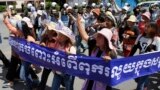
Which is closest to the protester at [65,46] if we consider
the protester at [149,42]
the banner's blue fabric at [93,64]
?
the banner's blue fabric at [93,64]

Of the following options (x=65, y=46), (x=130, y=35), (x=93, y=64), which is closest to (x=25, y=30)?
(x=65, y=46)

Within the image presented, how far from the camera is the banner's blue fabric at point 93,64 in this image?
4.70 meters

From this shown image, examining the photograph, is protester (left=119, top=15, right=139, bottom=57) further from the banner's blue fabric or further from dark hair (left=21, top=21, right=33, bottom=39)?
dark hair (left=21, top=21, right=33, bottom=39)

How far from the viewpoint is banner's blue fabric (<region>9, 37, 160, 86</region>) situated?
4.70 meters

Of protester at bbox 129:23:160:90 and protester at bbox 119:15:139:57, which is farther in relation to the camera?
protester at bbox 119:15:139:57

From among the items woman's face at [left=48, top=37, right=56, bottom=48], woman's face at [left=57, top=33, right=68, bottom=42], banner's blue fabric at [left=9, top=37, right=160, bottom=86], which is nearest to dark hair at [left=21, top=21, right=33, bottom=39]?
banner's blue fabric at [left=9, top=37, right=160, bottom=86]

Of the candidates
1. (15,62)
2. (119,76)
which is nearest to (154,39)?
(119,76)

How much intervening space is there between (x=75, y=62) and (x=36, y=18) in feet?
26.6

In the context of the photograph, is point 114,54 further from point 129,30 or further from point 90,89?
point 129,30

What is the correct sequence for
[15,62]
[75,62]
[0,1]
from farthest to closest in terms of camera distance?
[0,1] < [15,62] < [75,62]

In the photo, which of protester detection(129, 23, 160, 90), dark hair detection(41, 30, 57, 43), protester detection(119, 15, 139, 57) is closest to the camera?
protester detection(129, 23, 160, 90)

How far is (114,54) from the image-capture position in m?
4.43

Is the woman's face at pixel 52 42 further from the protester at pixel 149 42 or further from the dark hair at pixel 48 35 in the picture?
the protester at pixel 149 42

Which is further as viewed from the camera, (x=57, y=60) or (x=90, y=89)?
(x=57, y=60)
